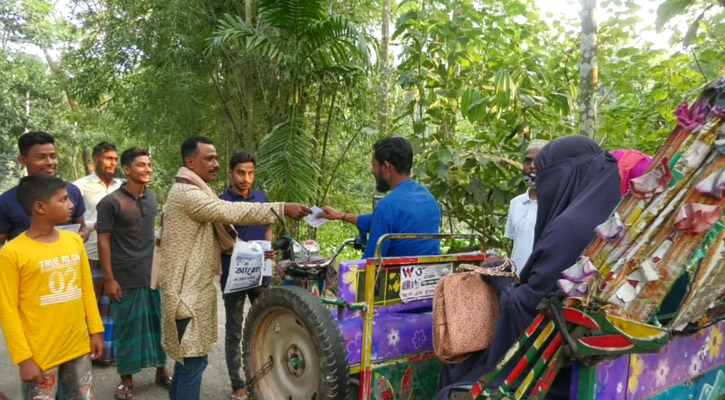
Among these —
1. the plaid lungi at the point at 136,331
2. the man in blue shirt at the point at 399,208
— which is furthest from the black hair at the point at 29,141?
the man in blue shirt at the point at 399,208

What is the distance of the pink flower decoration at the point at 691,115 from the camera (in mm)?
1882

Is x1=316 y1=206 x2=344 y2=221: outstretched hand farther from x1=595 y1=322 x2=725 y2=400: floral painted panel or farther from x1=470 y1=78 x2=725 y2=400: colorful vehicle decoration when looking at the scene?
x1=595 y1=322 x2=725 y2=400: floral painted panel

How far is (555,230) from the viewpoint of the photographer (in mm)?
2275

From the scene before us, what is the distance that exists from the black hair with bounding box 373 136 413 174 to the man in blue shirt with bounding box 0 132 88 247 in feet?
8.08

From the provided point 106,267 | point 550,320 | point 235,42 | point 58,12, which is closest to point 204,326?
point 106,267

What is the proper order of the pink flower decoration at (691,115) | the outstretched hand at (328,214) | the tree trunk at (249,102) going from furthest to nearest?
1. the tree trunk at (249,102)
2. the outstretched hand at (328,214)
3. the pink flower decoration at (691,115)

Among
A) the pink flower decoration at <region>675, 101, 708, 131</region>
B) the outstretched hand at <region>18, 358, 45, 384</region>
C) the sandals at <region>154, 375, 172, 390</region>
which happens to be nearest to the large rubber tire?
the outstretched hand at <region>18, 358, 45, 384</region>

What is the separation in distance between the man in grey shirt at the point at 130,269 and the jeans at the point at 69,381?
119 cm

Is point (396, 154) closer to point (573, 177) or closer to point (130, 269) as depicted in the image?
point (573, 177)

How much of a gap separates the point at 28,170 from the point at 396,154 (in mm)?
2711

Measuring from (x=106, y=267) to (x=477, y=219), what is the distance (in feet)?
11.6

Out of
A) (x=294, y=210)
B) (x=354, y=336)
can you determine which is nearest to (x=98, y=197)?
(x=294, y=210)

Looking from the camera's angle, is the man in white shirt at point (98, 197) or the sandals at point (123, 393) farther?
the man in white shirt at point (98, 197)

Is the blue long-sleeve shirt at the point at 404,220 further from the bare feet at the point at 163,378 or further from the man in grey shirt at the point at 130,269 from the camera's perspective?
the bare feet at the point at 163,378
